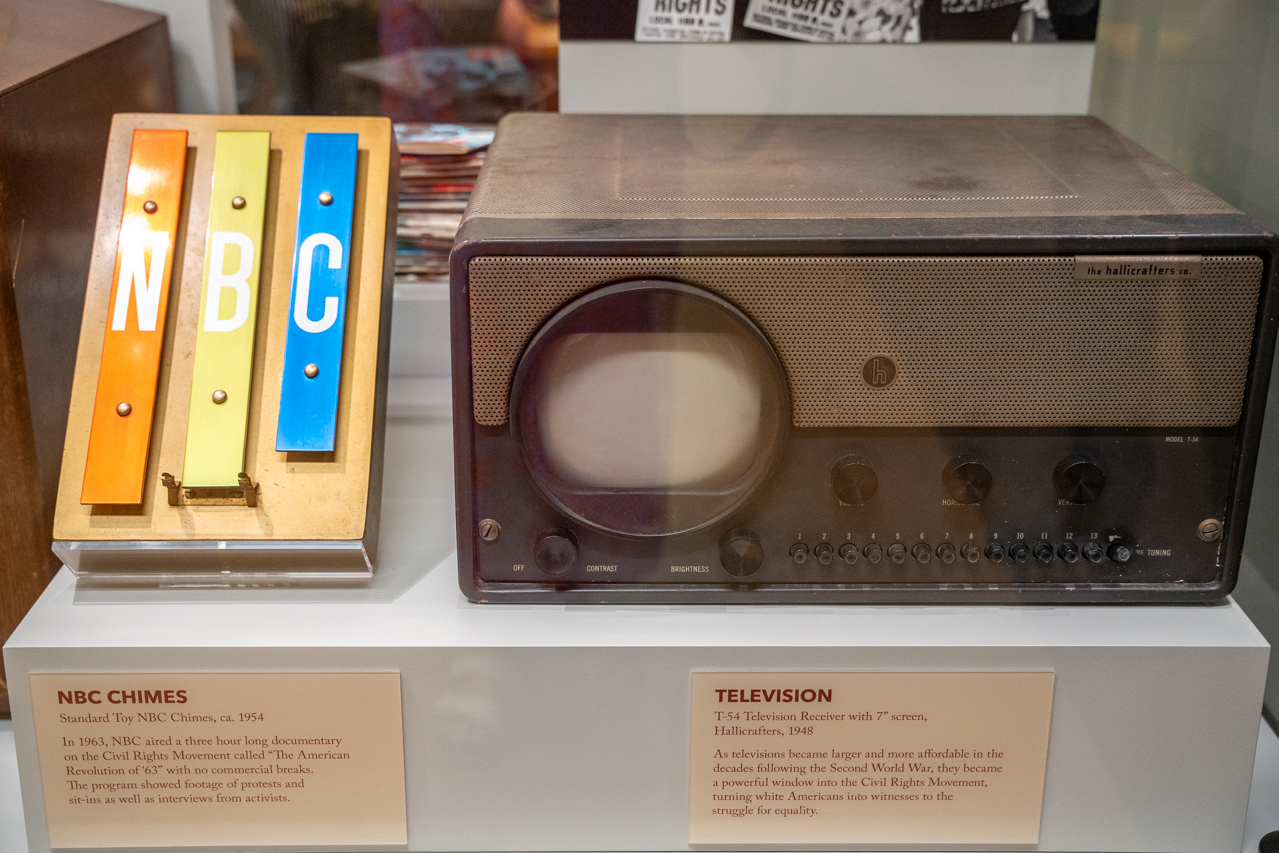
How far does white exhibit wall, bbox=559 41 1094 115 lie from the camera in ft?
4.65

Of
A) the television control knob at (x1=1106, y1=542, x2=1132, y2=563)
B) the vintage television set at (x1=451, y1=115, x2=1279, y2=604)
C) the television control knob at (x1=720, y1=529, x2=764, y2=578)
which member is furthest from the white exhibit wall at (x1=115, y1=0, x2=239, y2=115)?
the television control knob at (x1=1106, y1=542, x2=1132, y2=563)

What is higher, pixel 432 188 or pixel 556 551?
pixel 432 188

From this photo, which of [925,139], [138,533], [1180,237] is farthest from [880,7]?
[138,533]

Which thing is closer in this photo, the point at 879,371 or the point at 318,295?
the point at 879,371

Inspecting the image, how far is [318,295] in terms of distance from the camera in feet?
3.59

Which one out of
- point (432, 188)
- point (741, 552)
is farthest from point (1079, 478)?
point (432, 188)

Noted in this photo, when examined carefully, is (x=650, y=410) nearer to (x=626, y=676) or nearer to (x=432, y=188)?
(x=626, y=676)

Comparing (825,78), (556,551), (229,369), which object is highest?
(825,78)

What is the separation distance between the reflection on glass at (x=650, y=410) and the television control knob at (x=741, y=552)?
0.05 meters

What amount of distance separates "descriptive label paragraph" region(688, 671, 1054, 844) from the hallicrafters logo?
25cm

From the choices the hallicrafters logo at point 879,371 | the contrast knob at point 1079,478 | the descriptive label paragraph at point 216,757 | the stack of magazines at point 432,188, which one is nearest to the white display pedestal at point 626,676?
the descriptive label paragraph at point 216,757

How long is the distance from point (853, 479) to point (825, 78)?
0.66 m

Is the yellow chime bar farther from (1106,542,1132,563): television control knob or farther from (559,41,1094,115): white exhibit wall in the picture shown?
(1106,542,1132,563): television control knob

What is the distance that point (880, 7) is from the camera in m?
1.40
